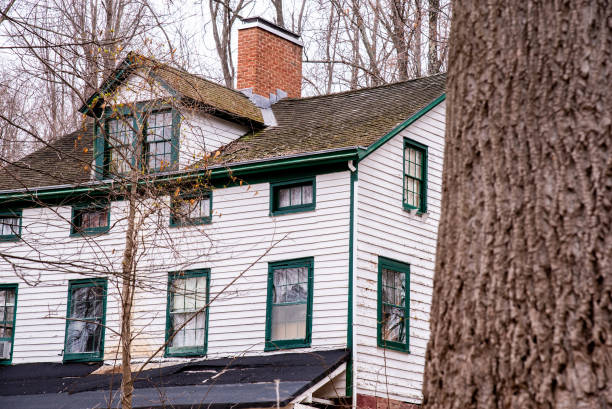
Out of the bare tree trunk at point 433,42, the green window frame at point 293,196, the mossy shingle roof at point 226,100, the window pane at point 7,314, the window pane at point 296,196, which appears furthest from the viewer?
the bare tree trunk at point 433,42

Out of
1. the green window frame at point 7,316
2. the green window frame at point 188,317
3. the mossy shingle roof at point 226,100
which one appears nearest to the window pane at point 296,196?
the green window frame at point 188,317

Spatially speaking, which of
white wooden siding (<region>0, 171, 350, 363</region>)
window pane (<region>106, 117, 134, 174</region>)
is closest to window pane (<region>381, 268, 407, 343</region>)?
white wooden siding (<region>0, 171, 350, 363</region>)

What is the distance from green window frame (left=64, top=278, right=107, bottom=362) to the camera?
772 inches

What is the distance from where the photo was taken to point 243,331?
17.6 m

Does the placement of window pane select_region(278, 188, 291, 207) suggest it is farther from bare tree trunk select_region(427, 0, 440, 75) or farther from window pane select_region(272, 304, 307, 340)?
bare tree trunk select_region(427, 0, 440, 75)

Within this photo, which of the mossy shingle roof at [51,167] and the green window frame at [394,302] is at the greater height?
the mossy shingle roof at [51,167]

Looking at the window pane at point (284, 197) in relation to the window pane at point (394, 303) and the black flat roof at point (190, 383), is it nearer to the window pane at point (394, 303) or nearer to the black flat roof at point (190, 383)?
the window pane at point (394, 303)

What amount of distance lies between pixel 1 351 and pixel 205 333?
559 cm

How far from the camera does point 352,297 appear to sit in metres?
16.3

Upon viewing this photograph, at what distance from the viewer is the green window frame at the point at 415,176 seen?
1808 centimetres

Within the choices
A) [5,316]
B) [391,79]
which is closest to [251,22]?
[391,79]

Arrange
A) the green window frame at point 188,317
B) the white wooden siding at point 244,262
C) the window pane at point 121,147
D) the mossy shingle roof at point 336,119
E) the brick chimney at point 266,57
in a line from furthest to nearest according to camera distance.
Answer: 1. the brick chimney at point 266,57
2. the green window frame at point 188,317
3. the mossy shingle roof at point 336,119
4. the white wooden siding at point 244,262
5. the window pane at point 121,147

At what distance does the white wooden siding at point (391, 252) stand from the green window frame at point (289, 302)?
3.53 ft

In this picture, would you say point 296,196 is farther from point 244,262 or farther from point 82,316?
point 82,316
